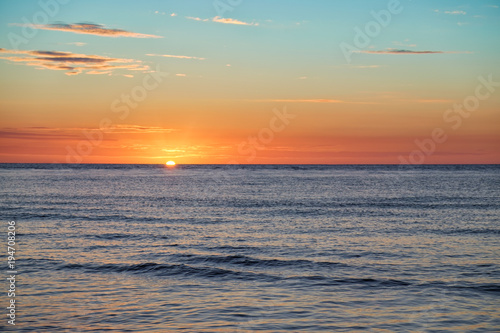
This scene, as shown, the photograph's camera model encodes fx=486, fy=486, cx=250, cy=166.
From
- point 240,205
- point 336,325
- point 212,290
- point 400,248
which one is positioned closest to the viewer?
point 336,325

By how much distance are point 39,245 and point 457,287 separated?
2152 centimetres

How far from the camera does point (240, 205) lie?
172 feet

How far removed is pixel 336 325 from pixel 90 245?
17.4 metres

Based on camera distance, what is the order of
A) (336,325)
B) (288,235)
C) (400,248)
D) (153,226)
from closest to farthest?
(336,325) < (400,248) < (288,235) < (153,226)

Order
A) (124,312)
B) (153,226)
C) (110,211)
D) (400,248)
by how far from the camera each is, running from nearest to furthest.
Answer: (124,312) < (400,248) < (153,226) < (110,211)

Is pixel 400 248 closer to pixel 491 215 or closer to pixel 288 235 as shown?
pixel 288 235

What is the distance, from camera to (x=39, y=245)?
27203 millimetres

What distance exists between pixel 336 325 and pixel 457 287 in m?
6.92

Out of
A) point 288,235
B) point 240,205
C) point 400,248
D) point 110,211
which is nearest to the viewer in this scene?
point 400,248

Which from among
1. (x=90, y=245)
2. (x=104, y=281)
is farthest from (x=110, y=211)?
(x=104, y=281)

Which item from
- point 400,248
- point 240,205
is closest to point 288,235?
point 400,248

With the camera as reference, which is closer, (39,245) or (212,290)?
(212,290)

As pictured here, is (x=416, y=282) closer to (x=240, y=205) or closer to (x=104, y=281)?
(x=104, y=281)

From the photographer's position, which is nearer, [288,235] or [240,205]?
[288,235]
